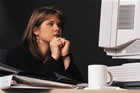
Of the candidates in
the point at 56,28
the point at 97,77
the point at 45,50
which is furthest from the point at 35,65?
the point at 97,77

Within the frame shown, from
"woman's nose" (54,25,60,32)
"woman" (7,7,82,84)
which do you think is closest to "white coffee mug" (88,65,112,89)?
"woman" (7,7,82,84)

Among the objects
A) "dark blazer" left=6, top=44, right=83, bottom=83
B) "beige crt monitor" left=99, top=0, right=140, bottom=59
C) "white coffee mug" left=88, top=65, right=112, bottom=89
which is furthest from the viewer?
"dark blazer" left=6, top=44, right=83, bottom=83

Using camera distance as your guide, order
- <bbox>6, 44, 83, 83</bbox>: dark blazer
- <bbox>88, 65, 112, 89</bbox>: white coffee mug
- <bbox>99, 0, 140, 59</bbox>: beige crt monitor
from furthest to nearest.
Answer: <bbox>6, 44, 83, 83</bbox>: dark blazer → <bbox>99, 0, 140, 59</bbox>: beige crt monitor → <bbox>88, 65, 112, 89</bbox>: white coffee mug

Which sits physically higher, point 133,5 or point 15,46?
point 133,5

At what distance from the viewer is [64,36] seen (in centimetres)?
147

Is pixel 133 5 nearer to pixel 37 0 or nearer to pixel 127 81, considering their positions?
pixel 127 81

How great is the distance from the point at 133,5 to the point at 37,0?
463mm

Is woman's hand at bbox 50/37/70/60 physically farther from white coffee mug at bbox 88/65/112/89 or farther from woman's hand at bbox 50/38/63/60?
white coffee mug at bbox 88/65/112/89

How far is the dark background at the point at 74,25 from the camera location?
56.7 inches

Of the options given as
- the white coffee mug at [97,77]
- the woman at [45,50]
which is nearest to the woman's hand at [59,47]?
the woman at [45,50]

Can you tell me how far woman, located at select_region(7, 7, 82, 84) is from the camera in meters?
1.42

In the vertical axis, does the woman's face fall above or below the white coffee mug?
above

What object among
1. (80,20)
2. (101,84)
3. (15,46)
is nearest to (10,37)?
(15,46)

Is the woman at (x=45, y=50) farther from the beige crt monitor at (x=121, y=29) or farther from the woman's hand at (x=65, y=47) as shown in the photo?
the beige crt monitor at (x=121, y=29)
